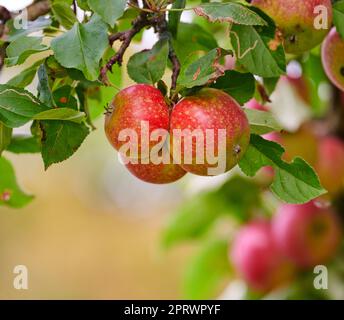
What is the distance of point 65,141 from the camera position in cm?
67

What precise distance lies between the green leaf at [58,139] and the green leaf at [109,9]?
108 millimetres

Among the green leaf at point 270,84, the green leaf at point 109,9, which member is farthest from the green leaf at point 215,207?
the green leaf at point 109,9

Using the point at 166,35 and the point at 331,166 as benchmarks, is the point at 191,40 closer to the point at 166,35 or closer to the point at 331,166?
the point at 166,35

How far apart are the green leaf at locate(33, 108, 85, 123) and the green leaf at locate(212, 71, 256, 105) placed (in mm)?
123

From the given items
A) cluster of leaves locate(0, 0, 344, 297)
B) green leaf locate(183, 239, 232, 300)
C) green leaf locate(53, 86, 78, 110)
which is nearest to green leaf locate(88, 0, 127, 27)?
cluster of leaves locate(0, 0, 344, 297)

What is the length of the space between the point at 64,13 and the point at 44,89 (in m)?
0.07

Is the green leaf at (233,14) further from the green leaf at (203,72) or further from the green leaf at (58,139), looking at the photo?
the green leaf at (58,139)

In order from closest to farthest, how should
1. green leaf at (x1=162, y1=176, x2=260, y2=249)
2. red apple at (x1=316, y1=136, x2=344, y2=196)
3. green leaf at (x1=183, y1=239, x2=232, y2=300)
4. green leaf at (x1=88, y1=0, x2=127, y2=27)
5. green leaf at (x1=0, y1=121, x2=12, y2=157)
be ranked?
green leaf at (x1=88, y1=0, x2=127, y2=27) < green leaf at (x1=0, y1=121, x2=12, y2=157) < red apple at (x1=316, y1=136, x2=344, y2=196) < green leaf at (x1=162, y1=176, x2=260, y2=249) < green leaf at (x1=183, y1=239, x2=232, y2=300)

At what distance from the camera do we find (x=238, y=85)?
27.2 inches

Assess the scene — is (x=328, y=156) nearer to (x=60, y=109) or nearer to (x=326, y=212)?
(x=326, y=212)

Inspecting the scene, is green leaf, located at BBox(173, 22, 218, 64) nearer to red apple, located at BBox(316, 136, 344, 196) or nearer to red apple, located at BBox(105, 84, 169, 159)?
red apple, located at BBox(105, 84, 169, 159)

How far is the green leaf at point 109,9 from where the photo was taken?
0.60 meters

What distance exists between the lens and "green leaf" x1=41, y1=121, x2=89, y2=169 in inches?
26.3

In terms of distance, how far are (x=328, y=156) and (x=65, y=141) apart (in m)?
0.70
